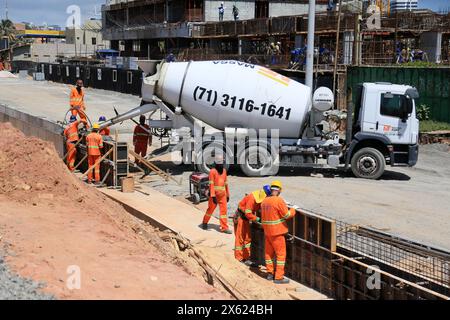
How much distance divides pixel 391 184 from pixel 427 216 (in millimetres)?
3372

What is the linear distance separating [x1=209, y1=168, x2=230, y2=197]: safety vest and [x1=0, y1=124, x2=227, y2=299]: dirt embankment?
1425mm

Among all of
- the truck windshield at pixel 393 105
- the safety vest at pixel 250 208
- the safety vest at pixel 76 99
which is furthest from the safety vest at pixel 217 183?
the safety vest at pixel 76 99

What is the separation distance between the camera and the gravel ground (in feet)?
22.5

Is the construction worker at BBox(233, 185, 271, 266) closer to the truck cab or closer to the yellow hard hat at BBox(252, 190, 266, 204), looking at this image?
the yellow hard hat at BBox(252, 190, 266, 204)

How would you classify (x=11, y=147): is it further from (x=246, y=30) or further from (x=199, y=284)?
(x=246, y=30)

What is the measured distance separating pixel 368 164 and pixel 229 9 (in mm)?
44340

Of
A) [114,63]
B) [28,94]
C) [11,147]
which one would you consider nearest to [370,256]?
[11,147]

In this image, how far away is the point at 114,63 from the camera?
55625mm

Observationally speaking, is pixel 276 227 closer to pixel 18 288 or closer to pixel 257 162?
pixel 18 288

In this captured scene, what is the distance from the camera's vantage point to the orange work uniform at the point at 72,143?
1733 cm

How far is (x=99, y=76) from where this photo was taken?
44.9 meters

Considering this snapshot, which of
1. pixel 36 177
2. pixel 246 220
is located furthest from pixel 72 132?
pixel 246 220

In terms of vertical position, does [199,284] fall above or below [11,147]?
below

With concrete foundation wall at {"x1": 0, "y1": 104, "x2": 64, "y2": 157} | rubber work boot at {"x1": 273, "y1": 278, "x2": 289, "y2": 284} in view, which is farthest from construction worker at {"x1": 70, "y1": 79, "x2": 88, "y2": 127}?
rubber work boot at {"x1": 273, "y1": 278, "x2": 289, "y2": 284}
